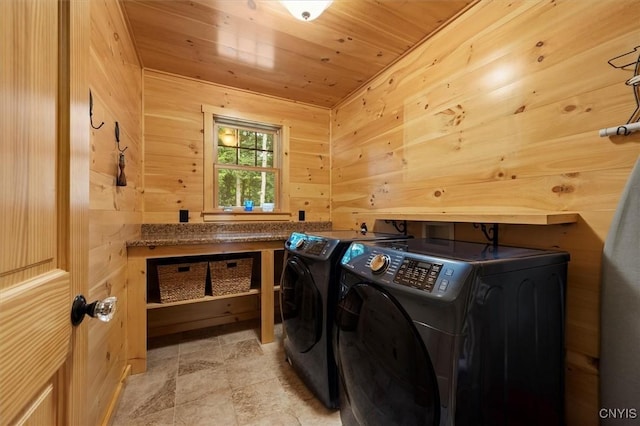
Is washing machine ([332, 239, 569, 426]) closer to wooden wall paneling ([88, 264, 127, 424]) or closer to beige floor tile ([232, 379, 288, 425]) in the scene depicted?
beige floor tile ([232, 379, 288, 425])

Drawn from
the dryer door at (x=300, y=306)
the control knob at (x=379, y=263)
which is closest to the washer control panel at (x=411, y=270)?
the control knob at (x=379, y=263)

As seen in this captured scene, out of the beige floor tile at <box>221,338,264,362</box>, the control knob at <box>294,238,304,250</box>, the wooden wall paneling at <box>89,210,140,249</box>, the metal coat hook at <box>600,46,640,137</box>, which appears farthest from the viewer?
the beige floor tile at <box>221,338,264,362</box>

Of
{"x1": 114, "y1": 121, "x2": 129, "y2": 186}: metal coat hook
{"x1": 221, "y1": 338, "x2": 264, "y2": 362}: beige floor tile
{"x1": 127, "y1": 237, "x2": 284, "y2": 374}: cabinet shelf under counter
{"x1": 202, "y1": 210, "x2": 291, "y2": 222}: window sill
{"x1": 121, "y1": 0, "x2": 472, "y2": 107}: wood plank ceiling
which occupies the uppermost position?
{"x1": 121, "y1": 0, "x2": 472, "y2": 107}: wood plank ceiling

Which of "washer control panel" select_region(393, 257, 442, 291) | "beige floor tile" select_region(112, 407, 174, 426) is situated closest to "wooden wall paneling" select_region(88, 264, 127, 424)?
"beige floor tile" select_region(112, 407, 174, 426)

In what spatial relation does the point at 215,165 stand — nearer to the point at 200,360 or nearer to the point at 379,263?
the point at 200,360

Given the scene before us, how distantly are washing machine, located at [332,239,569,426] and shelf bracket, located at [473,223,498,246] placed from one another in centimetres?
37

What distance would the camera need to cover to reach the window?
2.51 m

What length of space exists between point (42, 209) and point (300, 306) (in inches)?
51.5

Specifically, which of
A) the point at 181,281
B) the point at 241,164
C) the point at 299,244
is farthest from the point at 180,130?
the point at 299,244

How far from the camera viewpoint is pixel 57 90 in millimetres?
507

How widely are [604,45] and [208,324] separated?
3.17 meters

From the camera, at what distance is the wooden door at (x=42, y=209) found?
371 millimetres

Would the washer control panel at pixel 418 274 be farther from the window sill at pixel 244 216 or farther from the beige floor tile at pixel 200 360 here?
the window sill at pixel 244 216

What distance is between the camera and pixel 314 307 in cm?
144
